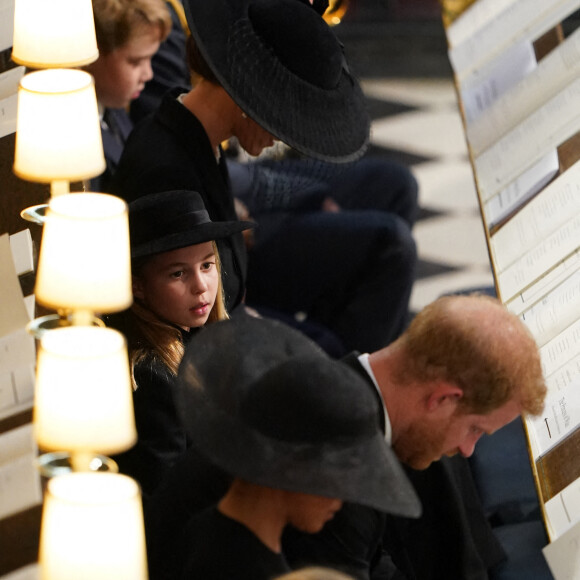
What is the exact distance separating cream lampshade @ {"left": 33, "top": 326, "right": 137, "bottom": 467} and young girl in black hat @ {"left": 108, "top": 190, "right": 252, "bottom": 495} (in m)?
0.74

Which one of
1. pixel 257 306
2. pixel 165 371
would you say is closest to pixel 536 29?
pixel 257 306

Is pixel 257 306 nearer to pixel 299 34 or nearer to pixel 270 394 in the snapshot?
pixel 299 34

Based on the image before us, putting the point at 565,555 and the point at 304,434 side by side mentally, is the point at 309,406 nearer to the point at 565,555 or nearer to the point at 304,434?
the point at 304,434

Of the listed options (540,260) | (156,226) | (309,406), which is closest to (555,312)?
(540,260)

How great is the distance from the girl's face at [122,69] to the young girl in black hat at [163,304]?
2.40ft

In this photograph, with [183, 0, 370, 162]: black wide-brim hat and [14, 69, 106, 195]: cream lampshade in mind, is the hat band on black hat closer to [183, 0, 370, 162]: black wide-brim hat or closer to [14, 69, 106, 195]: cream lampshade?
[183, 0, 370, 162]: black wide-brim hat

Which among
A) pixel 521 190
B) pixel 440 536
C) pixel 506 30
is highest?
pixel 506 30

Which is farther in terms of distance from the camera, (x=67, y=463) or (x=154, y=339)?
(x=154, y=339)

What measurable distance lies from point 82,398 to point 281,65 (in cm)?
123

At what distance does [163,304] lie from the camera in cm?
256

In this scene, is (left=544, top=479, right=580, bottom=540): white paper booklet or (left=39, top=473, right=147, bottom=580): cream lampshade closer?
(left=39, top=473, right=147, bottom=580): cream lampshade

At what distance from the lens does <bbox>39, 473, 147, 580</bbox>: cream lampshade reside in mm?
1410

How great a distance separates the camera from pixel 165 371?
2410mm

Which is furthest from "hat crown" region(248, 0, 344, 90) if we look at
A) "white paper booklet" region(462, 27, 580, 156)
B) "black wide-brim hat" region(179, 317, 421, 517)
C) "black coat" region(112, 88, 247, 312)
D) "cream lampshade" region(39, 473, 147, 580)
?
"cream lampshade" region(39, 473, 147, 580)
